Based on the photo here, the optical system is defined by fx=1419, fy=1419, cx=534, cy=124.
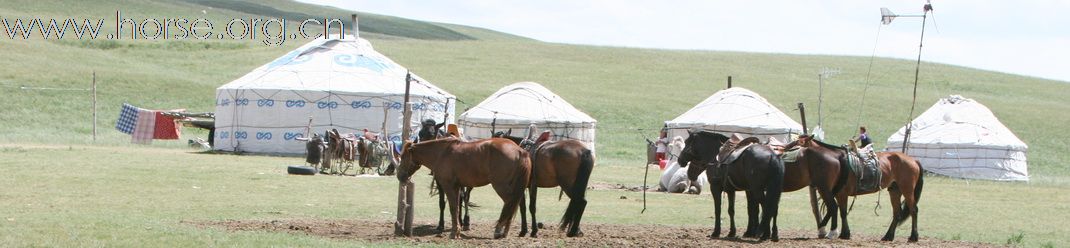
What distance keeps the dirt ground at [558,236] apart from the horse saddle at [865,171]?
1.72 ft

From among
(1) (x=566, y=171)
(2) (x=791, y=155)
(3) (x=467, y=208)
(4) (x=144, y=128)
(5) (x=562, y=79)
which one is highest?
(5) (x=562, y=79)

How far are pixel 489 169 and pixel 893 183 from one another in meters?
4.20

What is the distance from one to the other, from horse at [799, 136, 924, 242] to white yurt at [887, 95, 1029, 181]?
58.5 feet

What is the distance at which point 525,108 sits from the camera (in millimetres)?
33500

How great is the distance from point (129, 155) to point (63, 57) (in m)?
30.1

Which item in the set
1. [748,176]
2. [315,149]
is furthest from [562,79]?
[748,176]

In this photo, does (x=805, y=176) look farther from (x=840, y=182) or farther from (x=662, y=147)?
(x=662, y=147)

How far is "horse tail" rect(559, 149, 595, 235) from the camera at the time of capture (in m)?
12.8

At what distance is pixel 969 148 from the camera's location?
31.9m

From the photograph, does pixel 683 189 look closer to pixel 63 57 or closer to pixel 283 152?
pixel 283 152

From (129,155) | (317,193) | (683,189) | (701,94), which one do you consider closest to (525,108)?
(129,155)

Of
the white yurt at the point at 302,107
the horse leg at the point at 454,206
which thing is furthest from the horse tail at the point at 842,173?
the white yurt at the point at 302,107

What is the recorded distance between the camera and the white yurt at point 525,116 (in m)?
32.9

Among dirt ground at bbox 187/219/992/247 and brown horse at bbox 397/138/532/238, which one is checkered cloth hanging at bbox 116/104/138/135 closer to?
dirt ground at bbox 187/219/992/247
